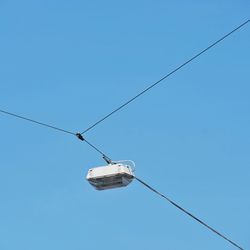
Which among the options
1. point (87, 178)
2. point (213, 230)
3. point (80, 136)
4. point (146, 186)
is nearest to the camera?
point (87, 178)

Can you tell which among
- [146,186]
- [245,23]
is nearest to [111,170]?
[146,186]

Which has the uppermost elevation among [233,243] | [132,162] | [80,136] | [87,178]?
[80,136]

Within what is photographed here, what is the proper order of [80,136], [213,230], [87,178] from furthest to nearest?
[80,136]
[213,230]
[87,178]

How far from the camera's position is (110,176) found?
540cm

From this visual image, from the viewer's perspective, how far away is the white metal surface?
17.7 feet

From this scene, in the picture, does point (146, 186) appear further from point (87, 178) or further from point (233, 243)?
point (233, 243)

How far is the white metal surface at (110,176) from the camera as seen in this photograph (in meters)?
5.39

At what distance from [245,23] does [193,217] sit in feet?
16.8

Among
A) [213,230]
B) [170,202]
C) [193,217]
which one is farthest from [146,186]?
[213,230]

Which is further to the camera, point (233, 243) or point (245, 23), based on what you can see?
point (245, 23)

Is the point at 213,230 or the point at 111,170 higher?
the point at 111,170

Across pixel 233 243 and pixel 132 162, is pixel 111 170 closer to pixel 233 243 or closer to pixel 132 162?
pixel 132 162

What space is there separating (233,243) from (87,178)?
2891 mm

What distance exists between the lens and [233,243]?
6.04 meters
